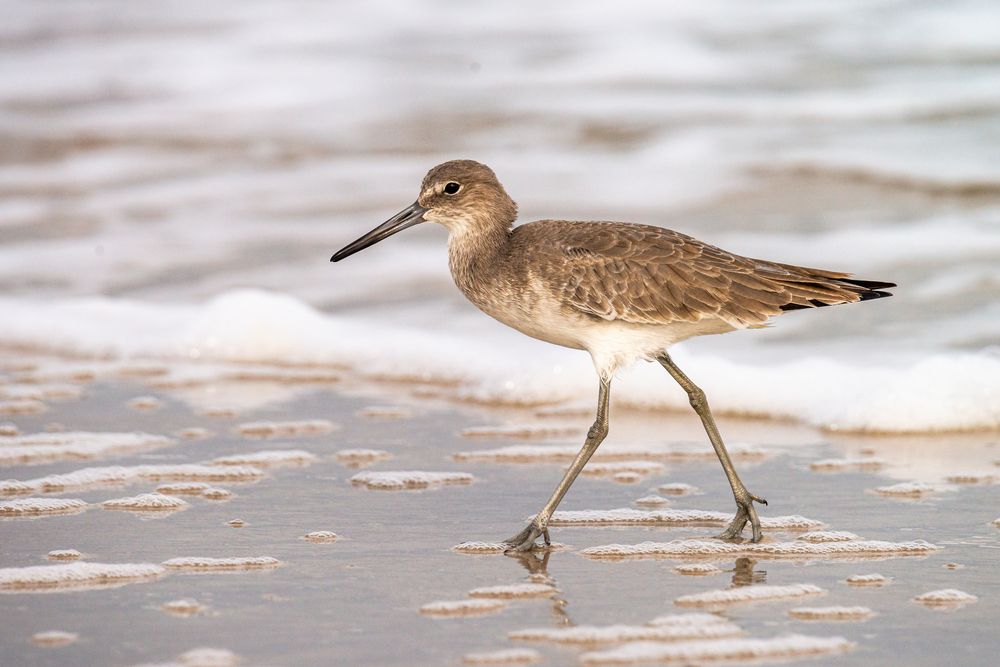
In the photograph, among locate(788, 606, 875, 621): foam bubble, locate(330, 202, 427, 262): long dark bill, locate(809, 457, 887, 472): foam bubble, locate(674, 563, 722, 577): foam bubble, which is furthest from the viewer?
locate(809, 457, 887, 472): foam bubble

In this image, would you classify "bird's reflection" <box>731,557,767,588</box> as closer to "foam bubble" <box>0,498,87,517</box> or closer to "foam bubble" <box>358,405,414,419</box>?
"foam bubble" <box>0,498,87,517</box>

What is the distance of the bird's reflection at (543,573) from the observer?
4305 mm

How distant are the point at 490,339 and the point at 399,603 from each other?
4.24 meters

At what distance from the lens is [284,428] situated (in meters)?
6.92

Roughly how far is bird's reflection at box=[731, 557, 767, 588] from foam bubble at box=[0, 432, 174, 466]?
2679 millimetres

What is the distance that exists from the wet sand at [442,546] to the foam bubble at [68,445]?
11 cm

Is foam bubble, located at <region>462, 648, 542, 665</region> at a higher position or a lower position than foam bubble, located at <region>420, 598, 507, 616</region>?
lower

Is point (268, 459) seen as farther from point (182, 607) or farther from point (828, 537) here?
point (828, 537)

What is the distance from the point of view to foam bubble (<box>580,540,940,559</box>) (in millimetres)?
4984

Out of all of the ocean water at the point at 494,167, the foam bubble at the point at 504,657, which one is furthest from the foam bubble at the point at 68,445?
the foam bubble at the point at 504,657

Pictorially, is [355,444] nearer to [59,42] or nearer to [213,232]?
[213,232]

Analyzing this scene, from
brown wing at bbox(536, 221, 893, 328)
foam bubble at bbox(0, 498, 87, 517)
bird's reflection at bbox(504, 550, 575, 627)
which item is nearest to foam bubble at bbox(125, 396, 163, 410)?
foam bubble at bbox(0, 498, 87, 517)

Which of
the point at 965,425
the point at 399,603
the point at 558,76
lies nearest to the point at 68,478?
the point at 399,603

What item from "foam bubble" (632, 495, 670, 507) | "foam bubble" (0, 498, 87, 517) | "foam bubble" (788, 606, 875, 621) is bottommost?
Answer: "foam bubble" (788, 606, 875, 621)
